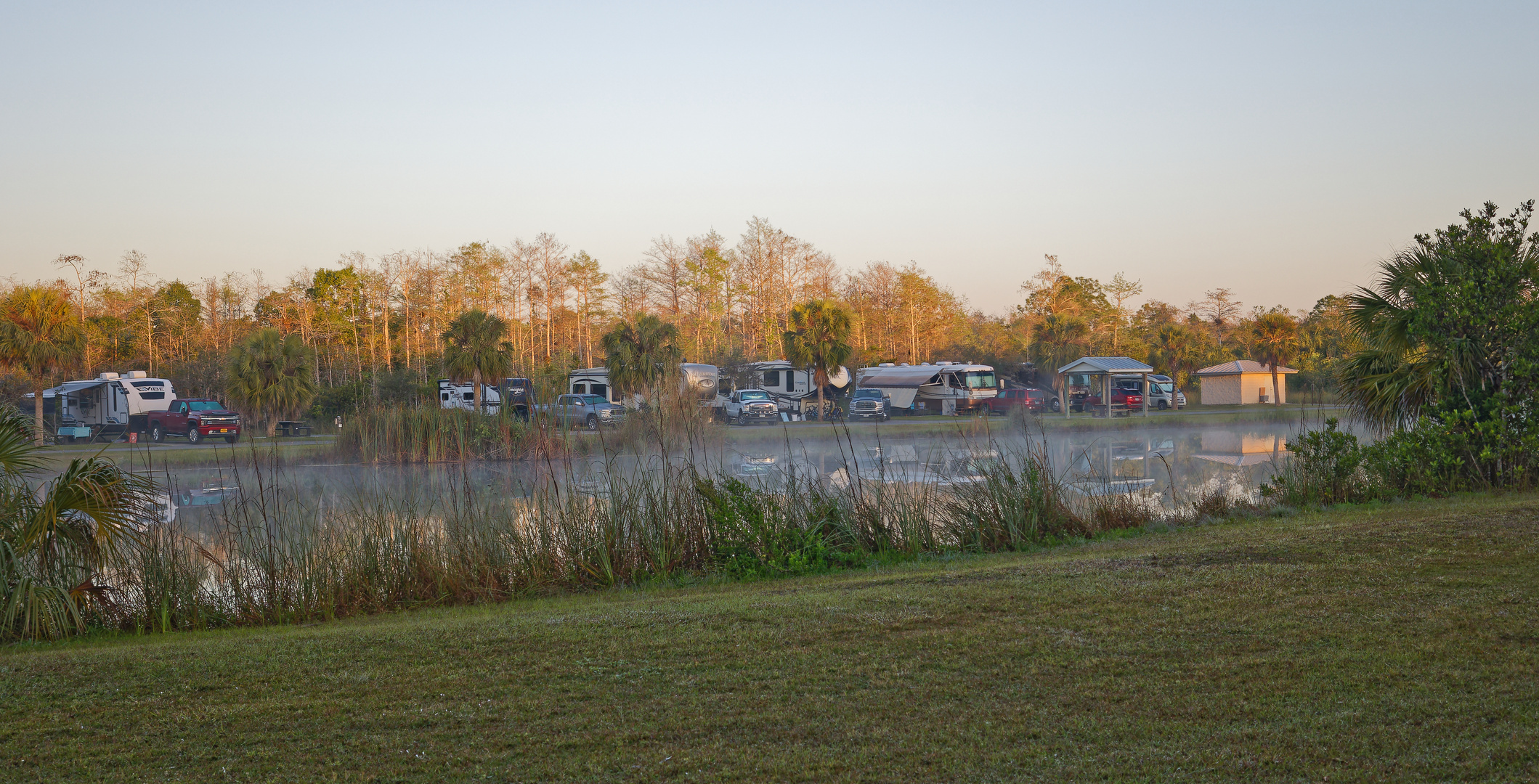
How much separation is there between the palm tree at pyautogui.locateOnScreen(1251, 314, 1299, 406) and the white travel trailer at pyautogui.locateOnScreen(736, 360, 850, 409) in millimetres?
20077

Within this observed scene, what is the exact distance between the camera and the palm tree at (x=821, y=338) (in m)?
38.5

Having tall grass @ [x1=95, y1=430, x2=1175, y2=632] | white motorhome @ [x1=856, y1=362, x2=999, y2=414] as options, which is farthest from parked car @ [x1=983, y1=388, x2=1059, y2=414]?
tall grass @ [x1=95, y1=430, x2=1175, y2=632]

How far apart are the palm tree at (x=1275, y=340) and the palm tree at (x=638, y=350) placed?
1130 inches

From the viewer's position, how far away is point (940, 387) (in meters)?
39.5

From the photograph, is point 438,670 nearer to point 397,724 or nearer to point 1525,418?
point 397,724

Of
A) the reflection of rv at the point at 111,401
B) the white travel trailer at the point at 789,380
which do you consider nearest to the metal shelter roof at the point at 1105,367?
the white travel trailer at the point at 789,380

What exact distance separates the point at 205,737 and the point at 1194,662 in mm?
3900

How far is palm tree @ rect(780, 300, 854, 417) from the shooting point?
38.5 metres

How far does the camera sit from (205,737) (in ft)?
12.4

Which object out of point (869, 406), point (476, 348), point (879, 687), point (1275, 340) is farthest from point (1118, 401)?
point (879, 687)

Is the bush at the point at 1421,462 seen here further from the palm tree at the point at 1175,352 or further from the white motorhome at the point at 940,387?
the palm tree at the point at 1175,352

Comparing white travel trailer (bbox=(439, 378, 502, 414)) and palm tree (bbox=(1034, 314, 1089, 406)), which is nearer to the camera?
white travel trailer (bbox=(439, 378, 502, 414))

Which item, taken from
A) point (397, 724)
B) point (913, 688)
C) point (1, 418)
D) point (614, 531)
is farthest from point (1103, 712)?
point (1, 418)

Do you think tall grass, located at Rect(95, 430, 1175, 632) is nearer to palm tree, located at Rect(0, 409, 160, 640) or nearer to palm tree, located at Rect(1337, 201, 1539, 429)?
palm tree, located at Rect(0, 409, 160, 640)
